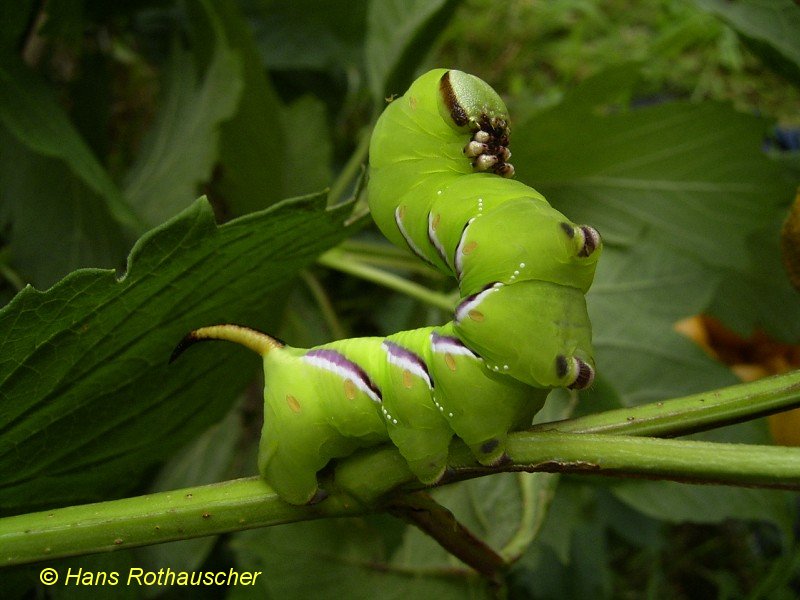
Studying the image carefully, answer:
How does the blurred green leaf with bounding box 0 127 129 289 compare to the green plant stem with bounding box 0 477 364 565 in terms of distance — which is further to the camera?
the blurred green leaf with bounding box 0 127 129 289

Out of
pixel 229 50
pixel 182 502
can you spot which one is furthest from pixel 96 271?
pixel 229 50

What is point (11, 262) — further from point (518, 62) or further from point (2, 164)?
point (518, 62)

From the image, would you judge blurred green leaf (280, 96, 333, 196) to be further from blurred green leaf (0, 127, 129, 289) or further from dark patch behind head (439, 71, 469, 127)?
dark patch behind head (439, 71, 469, 127)

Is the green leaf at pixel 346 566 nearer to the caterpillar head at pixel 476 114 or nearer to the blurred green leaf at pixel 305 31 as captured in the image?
the caterpillar head at pixel 476 114

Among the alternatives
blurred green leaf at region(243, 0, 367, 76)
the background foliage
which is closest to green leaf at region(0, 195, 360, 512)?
the background foliage

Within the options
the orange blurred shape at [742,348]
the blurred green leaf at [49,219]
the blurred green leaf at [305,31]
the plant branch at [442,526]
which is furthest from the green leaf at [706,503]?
the blurred green leaf at [305,31]

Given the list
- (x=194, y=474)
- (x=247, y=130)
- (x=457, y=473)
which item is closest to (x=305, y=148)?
(x=247, y=130)

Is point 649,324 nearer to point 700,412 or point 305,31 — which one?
point 700,412
